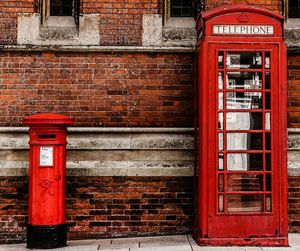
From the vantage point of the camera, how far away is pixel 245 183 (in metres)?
6.02

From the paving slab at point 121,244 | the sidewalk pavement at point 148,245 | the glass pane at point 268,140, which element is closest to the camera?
the sidewalk pavement at point 148,245

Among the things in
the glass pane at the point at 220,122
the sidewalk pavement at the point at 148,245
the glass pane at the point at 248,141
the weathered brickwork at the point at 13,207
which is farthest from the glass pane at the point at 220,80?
the weathered brickwork at the point at 13,207

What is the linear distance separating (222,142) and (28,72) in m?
3.06

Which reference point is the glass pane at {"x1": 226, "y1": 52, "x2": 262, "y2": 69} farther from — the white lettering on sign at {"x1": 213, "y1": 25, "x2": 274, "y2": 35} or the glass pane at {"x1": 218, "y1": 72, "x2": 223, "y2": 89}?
the white lettering on sign at {"x1": 213, "y1": 25, "x2": 274, "y2": 35}

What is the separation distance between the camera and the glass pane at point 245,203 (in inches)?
236

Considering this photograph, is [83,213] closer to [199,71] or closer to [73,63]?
[73,63]

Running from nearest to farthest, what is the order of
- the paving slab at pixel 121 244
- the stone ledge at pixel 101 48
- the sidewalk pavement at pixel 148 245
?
the sidewalk pavement at pixel 148 245 → the paving slab at pixel 121 244 → the stone ledge at pixel 101 48

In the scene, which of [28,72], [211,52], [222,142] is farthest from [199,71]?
[28,72]

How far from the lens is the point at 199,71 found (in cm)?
617

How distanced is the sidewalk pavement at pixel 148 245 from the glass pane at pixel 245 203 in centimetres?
48

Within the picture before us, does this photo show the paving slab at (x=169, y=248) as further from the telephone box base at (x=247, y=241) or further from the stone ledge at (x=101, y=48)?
the stone ledge at (x=101, y=48)

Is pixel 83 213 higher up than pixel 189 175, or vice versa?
pixel 189 175

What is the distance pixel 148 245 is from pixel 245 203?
1390 millimetres

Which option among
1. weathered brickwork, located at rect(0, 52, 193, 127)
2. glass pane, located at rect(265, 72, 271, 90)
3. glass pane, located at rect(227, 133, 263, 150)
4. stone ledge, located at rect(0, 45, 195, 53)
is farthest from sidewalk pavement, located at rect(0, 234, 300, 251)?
stone ledge, located at rect(0, 45, 195, 53)
